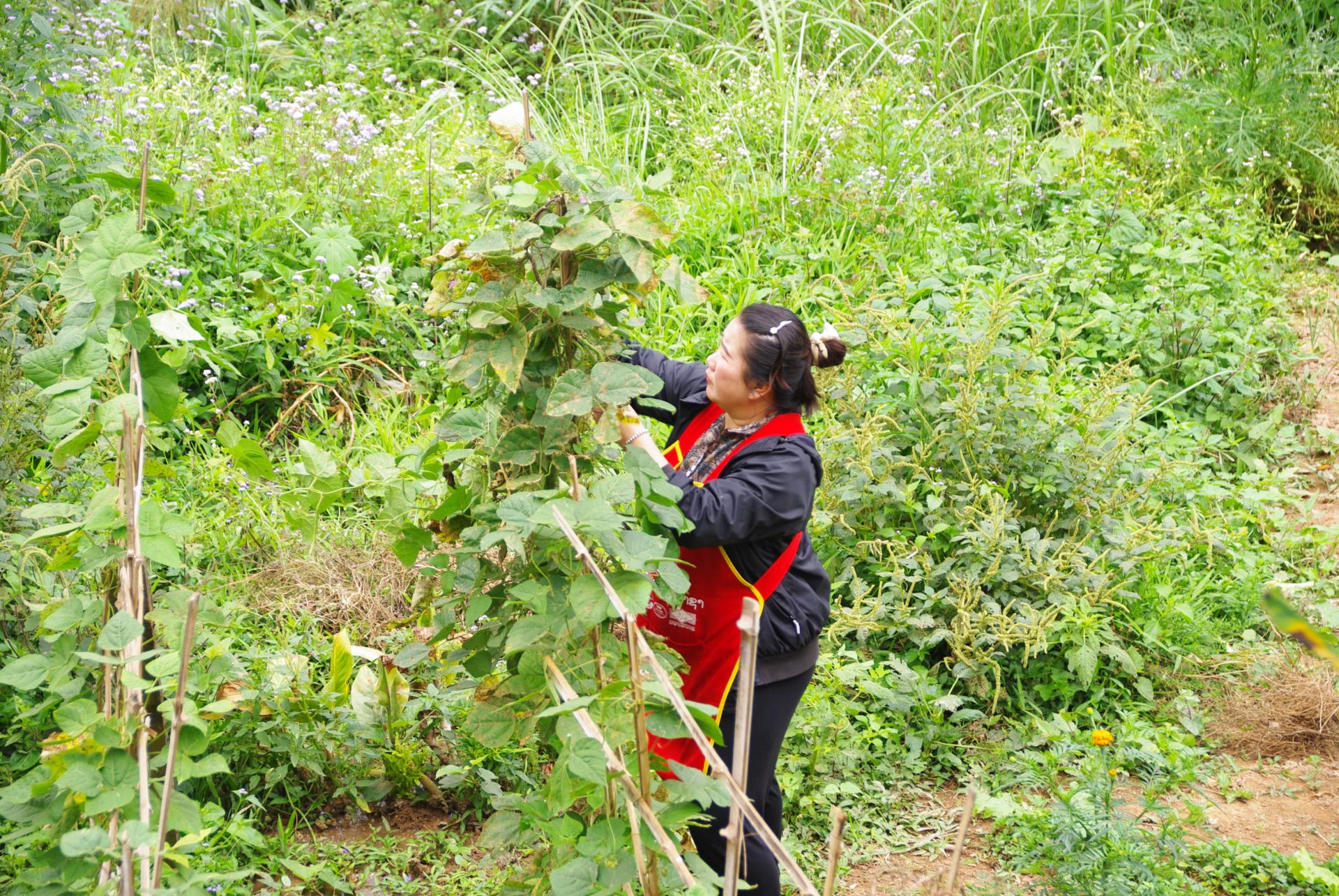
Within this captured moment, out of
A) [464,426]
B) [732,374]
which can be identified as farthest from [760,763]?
[464,426]

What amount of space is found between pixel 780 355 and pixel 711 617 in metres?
0.64

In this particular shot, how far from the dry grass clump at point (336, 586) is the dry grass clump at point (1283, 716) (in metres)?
2.89

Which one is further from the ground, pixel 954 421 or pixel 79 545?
pixel 79 545

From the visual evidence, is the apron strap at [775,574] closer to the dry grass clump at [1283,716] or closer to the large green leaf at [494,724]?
the large green leaf at [494,724]

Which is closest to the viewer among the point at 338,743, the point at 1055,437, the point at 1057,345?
the point at 338,743

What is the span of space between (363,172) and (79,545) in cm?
407

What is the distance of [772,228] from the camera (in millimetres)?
5895

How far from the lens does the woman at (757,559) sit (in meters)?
2.62

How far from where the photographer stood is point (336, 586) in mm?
3912

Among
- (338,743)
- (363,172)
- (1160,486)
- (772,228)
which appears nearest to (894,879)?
(338,743)

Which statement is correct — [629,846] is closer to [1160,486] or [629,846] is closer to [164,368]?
[164,368]

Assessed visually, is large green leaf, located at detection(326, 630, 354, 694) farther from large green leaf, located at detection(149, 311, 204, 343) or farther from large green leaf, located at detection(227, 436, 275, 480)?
large green leaf, located at detection(149, 311, 204, 343)

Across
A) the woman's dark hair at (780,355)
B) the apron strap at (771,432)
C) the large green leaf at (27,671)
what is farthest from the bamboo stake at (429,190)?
the large green leaf at (27,671)

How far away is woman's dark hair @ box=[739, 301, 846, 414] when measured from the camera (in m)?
2.75
